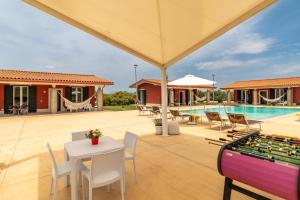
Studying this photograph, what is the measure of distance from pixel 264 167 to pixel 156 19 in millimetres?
3519

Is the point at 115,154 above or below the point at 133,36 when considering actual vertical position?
below

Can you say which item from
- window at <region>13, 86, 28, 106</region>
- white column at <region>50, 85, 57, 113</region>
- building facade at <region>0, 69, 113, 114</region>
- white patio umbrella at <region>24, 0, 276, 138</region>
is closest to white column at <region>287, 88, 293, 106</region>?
building facade at <region>0, 69, 113, 114</region>

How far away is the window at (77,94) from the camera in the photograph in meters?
17.5

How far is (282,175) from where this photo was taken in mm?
1646

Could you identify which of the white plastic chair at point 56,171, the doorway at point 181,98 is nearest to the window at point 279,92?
the doorway at point 181,98

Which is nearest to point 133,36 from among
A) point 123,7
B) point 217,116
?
point 123,7

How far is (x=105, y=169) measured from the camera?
247 centimetres

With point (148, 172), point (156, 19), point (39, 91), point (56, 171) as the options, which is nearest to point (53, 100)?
point (39, 91)

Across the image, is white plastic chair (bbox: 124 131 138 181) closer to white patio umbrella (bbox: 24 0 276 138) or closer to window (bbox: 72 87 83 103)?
white patio umbrella (bbox: 24 0 276 138)

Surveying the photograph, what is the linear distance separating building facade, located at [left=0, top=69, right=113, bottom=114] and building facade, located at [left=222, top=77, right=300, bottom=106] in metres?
19.5

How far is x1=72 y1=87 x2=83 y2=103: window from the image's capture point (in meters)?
17.5

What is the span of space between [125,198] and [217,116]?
619 cm

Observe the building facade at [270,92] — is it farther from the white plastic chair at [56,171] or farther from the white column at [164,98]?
the white plastic chair at [56,171]

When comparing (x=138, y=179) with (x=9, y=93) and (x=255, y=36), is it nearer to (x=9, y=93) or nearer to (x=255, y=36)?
(x=9, y=93)
